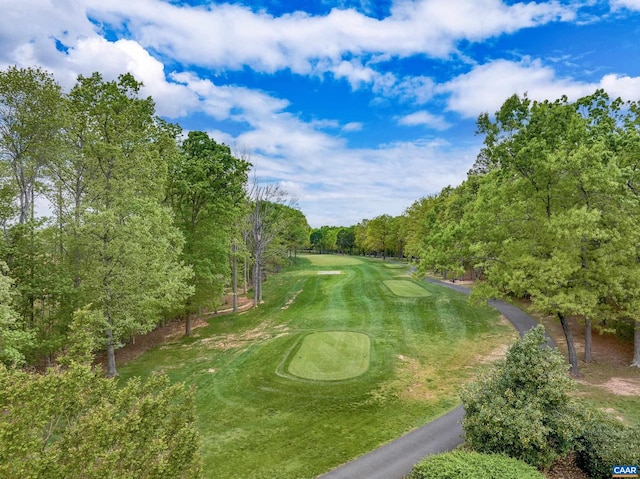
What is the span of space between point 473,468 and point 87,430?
8.36 metres

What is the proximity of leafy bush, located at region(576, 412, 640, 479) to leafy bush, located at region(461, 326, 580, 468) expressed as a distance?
15.0 inches

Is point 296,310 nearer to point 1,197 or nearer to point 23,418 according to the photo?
point 1,197

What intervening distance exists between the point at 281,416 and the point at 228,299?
29417mm

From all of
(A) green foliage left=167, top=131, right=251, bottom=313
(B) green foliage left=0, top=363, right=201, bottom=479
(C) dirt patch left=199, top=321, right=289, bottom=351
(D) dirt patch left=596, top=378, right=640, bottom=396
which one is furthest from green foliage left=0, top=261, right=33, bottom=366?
(D) dirt patch left=596, top=378, right=640, bottom=396

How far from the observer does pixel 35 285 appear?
56.0 ft

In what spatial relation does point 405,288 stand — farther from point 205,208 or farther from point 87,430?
point 87,430

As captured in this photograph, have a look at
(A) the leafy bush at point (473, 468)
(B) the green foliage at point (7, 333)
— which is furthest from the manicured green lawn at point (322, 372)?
(B) the green foliage at point (7, 333)

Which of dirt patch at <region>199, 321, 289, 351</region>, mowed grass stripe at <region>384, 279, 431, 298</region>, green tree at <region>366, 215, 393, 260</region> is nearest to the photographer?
dirt patch at <region>199, 321, 289, 351</region>

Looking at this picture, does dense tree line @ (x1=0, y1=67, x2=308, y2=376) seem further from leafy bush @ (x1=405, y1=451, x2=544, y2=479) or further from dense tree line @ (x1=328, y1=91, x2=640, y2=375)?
dense tree line @ (x1=328, y1=91, x2=640, y2=375)

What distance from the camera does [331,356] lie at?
21062 mm

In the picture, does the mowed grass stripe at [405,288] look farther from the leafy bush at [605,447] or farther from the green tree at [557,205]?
the leafy bush at [605,447]

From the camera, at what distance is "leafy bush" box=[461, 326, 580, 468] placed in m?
9.58

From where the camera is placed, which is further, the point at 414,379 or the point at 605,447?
the point at 414,379

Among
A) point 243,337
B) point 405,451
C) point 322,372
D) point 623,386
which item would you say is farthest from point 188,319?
point 623,386
